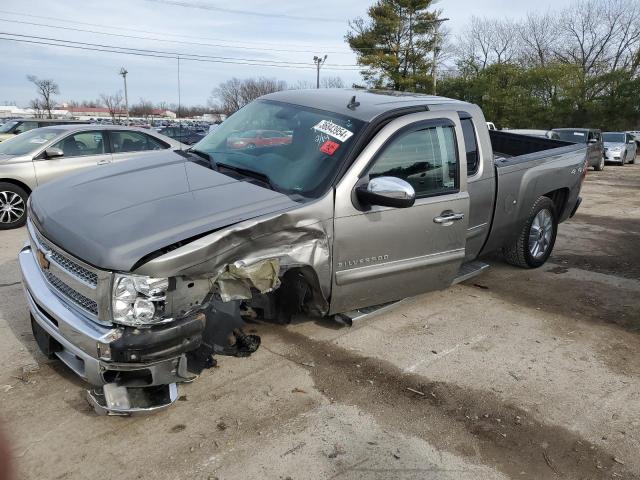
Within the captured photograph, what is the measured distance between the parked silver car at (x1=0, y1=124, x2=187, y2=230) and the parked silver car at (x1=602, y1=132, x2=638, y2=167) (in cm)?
2119

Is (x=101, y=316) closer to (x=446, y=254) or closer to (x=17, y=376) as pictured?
(x=17, y=376)

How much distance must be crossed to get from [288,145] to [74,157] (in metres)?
5.56

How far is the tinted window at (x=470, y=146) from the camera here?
445 centimetres

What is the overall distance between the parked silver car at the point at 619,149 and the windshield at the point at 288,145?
75.6ft

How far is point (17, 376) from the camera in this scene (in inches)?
131

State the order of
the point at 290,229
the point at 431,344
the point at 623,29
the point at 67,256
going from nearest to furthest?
the point at 67,256, the point at 290,229, the point at 431,344, the point at 623,29

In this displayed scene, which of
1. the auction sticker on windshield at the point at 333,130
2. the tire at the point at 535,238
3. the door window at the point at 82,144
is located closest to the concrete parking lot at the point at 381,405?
the tire at the point at 535,238

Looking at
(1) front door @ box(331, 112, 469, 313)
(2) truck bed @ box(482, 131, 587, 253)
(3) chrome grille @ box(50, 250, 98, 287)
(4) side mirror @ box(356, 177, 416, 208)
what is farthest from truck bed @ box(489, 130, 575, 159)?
(3) chrome grille @ box(50, 250, 98, 287)

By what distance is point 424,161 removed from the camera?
4.01m

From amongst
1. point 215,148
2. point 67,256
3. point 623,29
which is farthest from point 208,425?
point 623,29

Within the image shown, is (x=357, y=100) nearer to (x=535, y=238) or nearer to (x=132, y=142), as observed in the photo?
(x=535, y=238)

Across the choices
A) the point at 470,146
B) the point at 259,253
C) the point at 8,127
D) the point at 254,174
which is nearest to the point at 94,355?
the point at 259,253

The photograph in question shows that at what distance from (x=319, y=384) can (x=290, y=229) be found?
104cm

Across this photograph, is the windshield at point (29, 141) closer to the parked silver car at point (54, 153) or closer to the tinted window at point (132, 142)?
the parked silver car at point (54, 153)
